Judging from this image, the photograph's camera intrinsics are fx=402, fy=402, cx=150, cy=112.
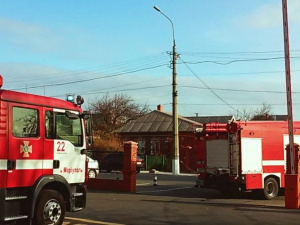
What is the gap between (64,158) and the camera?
9.02 metres

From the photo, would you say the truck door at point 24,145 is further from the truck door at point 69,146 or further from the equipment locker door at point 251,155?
the equipment locker door at point 251,155

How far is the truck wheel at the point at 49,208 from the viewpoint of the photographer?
829 centimetres

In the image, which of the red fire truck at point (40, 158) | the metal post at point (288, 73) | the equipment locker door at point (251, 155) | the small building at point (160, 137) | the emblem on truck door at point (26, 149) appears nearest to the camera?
the red fire truck at point (40, 158)

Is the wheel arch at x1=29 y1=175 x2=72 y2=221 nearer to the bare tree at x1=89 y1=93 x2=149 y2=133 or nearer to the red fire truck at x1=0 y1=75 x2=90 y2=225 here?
the red fire truck at x1=0 y1=75 x2=90 y2=225

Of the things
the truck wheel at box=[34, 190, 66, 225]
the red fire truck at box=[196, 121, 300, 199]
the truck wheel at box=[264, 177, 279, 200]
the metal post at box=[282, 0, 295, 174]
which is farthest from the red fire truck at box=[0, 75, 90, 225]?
the truck wheel at box=[264, 177, 279, 200]

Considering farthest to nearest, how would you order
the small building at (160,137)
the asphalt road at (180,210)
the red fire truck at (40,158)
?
1. the small building at (160,137)
2. the asphalt road at (180,210)
3. the red fire truck at (40,158)

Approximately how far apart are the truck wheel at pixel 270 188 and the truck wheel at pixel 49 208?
28.8ft

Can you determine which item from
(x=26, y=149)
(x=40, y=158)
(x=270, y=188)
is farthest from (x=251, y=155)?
(x=26, y=149)

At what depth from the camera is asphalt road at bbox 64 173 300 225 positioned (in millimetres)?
10164

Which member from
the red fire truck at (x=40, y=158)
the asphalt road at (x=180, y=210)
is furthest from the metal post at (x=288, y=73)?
the red fire truck at (x=40, y=158)

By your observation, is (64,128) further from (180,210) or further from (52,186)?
(180,210)

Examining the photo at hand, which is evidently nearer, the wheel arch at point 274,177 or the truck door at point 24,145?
the truck door at point 24,145

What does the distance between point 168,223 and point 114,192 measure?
7.68 m

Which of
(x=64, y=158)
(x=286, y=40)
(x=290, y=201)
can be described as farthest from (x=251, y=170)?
(x=64, y=158)
